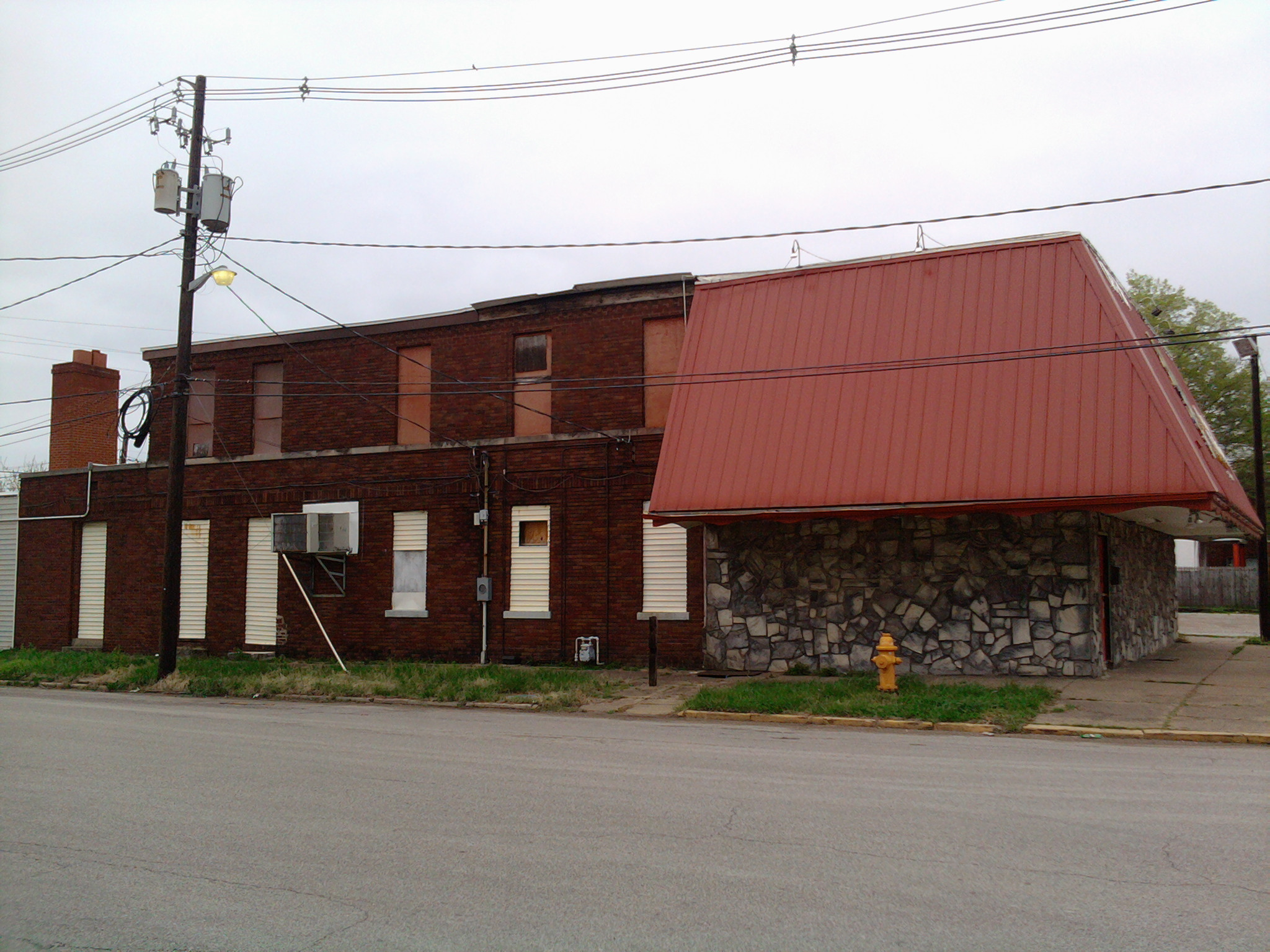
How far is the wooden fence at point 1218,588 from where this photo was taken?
1631 inches

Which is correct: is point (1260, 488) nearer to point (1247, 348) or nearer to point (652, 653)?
point (1247, 348)

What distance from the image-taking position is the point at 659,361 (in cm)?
2064

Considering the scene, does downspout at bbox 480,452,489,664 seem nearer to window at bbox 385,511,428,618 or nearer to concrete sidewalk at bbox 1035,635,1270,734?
window at bbox 385,511,428,618

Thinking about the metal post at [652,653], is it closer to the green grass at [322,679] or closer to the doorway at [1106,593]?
the green grass at [322,679]

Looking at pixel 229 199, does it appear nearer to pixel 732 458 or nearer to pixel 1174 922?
pixel 732 458

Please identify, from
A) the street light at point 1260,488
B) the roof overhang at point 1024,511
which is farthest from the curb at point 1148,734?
the street light at point 1260,488

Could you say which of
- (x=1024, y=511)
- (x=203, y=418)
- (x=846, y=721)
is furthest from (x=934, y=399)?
(x=203, y=418)

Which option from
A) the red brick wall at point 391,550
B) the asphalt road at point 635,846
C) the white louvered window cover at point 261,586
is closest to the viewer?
the asphalt road at point 635,846

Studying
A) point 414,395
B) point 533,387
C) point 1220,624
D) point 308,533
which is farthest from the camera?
point 1220,624

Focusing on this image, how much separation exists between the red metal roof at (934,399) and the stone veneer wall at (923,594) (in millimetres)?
1166

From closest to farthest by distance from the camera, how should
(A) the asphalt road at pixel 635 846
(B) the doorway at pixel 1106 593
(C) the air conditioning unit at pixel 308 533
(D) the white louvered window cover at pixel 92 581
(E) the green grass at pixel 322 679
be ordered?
1. (A) the asphalt road at pixel 635 846
2. (E) the green grass at pixel 322 679
3. (B) the doorway at pixel 1106 593
4. (C) the air conditioning unit at pixel 308 533
5. (D) the white louvered window cover at pixel 92 581

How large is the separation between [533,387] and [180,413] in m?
6.70

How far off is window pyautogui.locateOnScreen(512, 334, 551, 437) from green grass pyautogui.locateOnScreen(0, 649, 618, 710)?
16.1 feet

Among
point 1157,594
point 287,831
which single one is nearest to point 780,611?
point 1157,594
